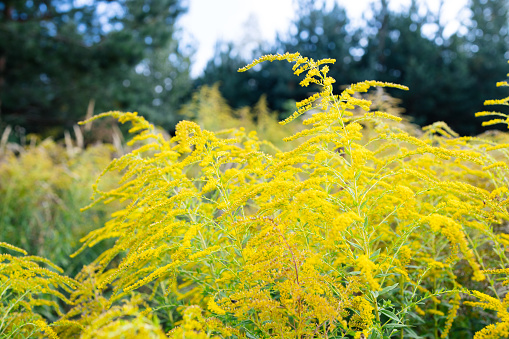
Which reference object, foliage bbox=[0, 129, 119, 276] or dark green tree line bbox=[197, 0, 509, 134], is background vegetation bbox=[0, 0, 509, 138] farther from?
foliage bbox=[0, 129, 119, 276]

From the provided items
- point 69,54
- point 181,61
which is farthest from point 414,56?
point 69,54

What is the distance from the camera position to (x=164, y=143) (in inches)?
99.3

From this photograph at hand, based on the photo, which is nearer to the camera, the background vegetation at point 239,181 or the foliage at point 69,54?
the background vegetation at point 239,181

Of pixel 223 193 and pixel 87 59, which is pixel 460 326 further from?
pixel 87 59

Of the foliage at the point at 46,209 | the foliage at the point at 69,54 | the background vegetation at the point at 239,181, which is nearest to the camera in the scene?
the background vegetation at the point at 239,181

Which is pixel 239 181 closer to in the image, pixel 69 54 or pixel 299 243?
pixel 299 243

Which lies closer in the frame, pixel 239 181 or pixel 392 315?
pixel 392 315

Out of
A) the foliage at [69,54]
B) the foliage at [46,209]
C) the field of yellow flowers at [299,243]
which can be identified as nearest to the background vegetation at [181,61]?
the foliage at [69,54]

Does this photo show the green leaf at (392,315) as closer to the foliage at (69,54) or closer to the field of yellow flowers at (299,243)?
the field of yellow flowers at (299,243)

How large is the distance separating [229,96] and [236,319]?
2014 cm

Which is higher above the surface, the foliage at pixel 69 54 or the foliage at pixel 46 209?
the foliage at pixel 69 54

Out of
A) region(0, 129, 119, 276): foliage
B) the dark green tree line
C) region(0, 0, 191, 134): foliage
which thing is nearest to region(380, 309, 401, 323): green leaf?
region(0, 129, 119, 276): foliage

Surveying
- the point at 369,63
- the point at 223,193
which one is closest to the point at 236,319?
the point at 223,193

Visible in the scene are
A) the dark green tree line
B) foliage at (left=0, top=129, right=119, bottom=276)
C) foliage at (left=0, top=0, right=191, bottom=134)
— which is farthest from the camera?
the dark green tree line
